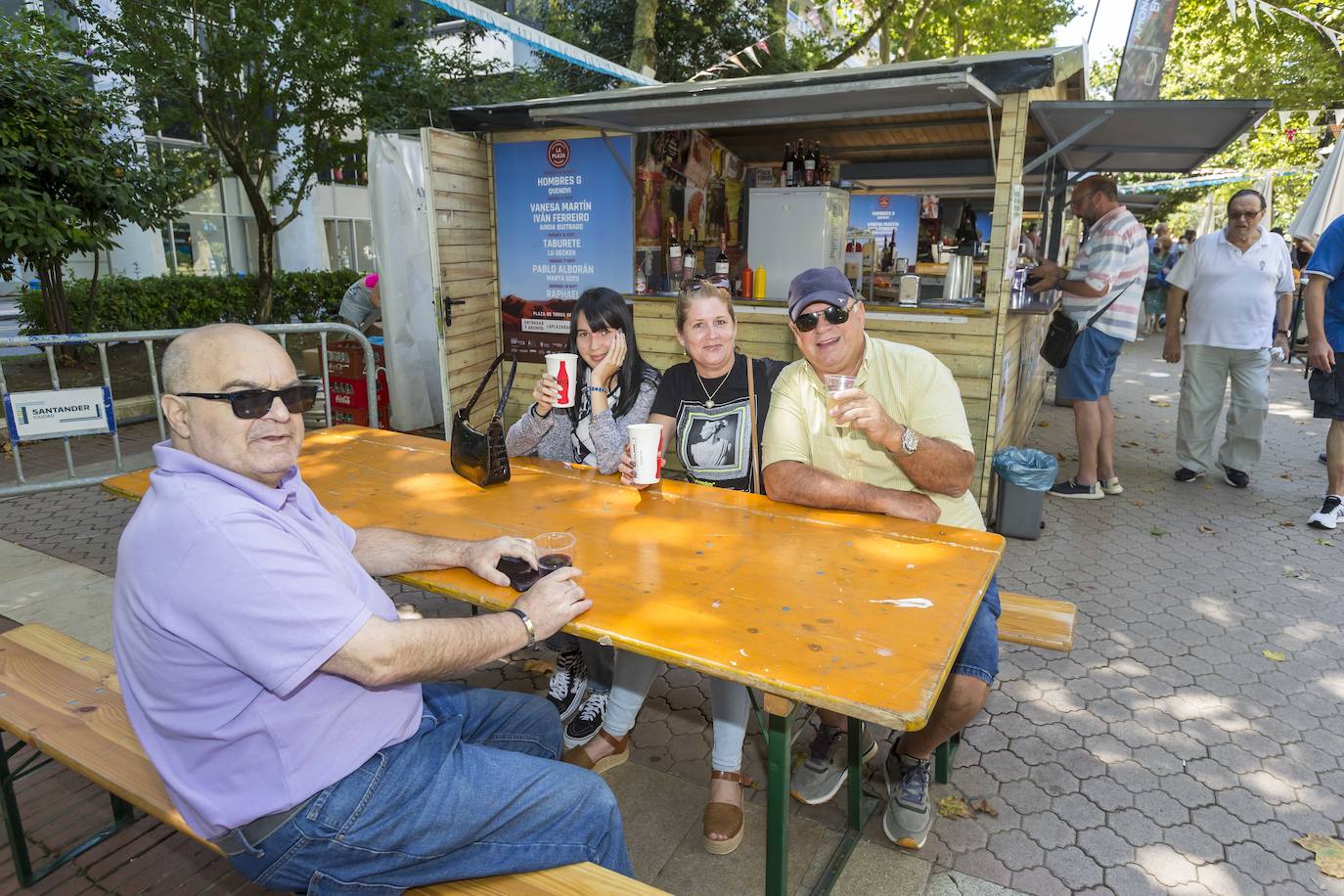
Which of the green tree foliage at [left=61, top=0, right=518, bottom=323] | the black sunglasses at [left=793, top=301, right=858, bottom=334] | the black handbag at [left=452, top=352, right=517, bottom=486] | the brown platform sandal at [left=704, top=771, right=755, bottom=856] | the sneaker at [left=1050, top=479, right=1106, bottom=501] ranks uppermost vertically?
the green tree foliage at [left=61, top=0, right=518, bottom=323]

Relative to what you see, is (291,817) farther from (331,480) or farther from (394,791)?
→ (331,480)

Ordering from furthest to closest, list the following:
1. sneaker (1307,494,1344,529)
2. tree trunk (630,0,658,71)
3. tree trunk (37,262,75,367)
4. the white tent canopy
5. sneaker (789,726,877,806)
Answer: tree trunk (630,0,658,71) < tree trunk (37,262,75,367) < the white tent canopy < sneaker (1307,494,1344,529) < sneaker (789,726,877,806)

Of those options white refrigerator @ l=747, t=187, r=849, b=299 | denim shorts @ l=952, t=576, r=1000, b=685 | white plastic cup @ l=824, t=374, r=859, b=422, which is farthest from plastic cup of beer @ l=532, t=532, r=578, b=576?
white refrigerator @ l=747, t=187, r=849, b=299

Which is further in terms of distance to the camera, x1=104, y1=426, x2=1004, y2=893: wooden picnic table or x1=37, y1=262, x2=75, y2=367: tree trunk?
x1=37, y1=262, x2=75, y2=367: tree trunk

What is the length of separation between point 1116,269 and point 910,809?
460 cm

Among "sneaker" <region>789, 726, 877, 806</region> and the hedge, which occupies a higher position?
the hedge

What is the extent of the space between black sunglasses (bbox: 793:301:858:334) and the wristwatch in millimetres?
423

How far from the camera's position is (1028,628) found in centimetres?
270

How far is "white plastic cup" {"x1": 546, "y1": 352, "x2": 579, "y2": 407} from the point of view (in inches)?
114

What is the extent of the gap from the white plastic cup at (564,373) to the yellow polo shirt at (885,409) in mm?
741

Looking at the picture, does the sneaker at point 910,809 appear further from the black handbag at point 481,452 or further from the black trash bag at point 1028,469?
the black trash bag at point 1028,469

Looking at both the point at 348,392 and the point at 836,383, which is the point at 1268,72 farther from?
the point at 836,383

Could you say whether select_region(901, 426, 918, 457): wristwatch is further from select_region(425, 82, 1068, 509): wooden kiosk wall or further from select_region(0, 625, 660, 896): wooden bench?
select_region(425, 82, 1068, 509): wooden kiosk wall

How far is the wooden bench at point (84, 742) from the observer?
1670mm
